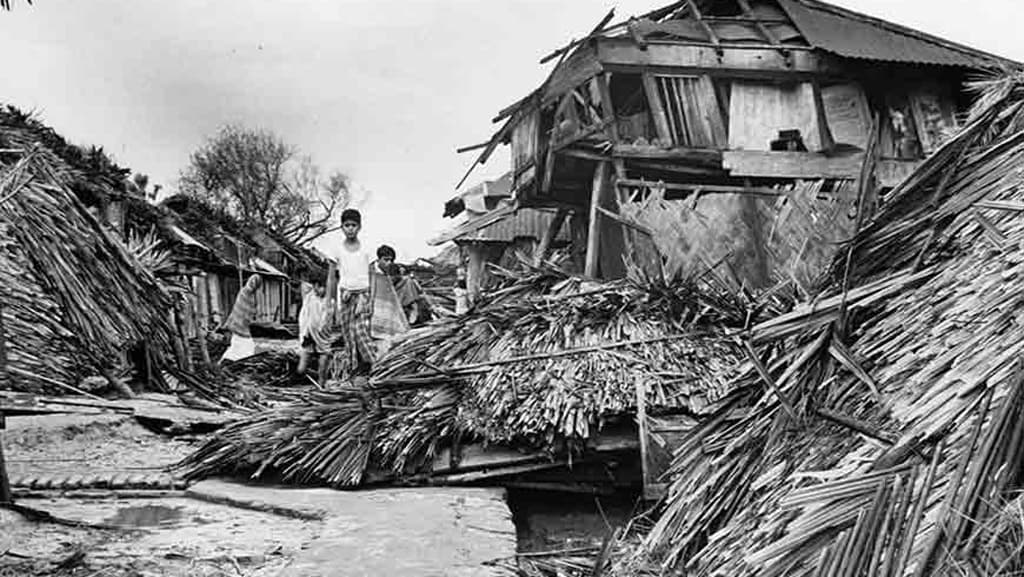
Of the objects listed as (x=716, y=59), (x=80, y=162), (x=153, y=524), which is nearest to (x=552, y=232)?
(x=716, y=59)

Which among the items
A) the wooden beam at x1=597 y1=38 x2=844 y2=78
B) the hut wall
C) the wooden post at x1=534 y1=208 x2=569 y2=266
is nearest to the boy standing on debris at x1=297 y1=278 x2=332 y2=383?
the wooden beam at x1=597 y1=38 x2=844 y2=78

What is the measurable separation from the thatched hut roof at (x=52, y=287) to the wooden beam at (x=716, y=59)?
690 centimetres

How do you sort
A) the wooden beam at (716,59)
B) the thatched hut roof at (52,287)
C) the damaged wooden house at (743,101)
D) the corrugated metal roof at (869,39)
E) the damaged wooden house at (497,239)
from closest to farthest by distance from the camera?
the thatched hut roof at (52,287) → the wooden beam at (716,59) → the damaged wooden house at (743,101) → the corrugated metal roof at (869,39) → the damaged wooden house at (497,239)

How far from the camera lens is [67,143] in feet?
50.4

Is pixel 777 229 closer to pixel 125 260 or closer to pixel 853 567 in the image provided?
pixel 125 260

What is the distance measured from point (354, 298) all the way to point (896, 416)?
639 centimetres

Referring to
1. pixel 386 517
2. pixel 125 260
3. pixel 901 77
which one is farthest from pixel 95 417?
pixel 901 77

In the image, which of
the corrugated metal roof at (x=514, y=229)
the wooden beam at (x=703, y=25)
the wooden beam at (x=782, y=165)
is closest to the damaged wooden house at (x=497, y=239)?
the corrugated metal roof at (x=514, y=229)

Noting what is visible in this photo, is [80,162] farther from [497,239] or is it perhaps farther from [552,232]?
[497,239]

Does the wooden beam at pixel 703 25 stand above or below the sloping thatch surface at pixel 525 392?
above

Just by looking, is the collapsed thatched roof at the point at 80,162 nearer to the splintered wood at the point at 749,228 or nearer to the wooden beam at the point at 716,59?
the wooden beam at the point at 716,59

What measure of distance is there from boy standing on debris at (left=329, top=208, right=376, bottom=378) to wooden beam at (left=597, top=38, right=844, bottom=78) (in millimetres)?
4333

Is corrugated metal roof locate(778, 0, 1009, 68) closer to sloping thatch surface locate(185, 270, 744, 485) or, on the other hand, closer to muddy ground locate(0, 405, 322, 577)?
sloping thatch surface locate(185, 270, 744, 485)

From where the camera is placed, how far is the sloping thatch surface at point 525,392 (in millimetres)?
4773
